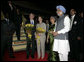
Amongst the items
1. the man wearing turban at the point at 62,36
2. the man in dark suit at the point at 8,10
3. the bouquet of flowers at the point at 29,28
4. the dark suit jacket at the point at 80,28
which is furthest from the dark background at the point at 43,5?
the man wearing turban at the point at 62,36

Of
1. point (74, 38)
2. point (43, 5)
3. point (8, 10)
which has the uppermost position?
point (43, 5)

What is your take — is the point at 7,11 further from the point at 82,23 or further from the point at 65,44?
the point at 82,23

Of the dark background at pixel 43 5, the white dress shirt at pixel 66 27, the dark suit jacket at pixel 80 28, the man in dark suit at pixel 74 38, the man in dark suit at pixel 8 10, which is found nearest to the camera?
the white dress shirt at pixel 66 27

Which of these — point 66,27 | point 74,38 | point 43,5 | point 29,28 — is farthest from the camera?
point 43,5

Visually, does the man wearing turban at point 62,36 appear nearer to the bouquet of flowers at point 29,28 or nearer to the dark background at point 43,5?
the bouquet of flowers at point 29,28

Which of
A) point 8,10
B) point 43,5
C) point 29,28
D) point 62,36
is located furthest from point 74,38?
point 43,5

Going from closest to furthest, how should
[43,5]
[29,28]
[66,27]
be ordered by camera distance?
[66,27]
[29,28]
[43,5]

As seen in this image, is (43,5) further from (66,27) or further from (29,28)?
(66,27)

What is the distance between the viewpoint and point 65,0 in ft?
16.5

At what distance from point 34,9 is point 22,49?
2111 millimetres

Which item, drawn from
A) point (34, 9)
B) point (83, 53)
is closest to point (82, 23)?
point (83, 53)

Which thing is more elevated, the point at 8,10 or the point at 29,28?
the point at 8,10

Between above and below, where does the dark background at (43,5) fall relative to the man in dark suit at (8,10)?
above

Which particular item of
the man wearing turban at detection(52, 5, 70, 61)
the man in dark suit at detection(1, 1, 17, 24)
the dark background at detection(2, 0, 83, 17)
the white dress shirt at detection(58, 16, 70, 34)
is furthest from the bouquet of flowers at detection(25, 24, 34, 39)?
the dark background at detection(2, 0, 83, 17)
